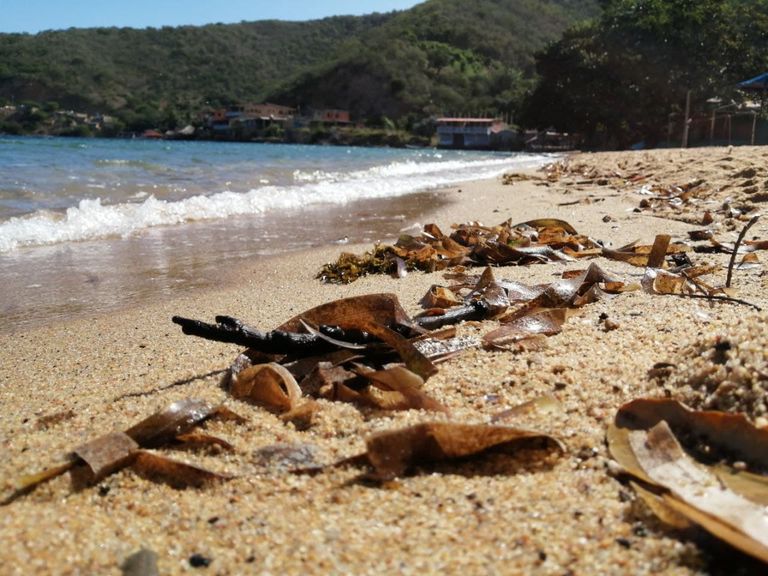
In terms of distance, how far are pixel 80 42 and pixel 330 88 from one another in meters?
38.9

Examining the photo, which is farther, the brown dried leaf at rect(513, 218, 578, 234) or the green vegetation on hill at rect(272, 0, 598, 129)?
the green vegetation on hill at rect(272, 0, 598, 129)

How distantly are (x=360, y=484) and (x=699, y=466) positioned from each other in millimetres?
643

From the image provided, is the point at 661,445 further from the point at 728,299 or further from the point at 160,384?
the point at 160,384

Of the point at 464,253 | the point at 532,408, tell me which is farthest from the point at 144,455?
the point at 464,253

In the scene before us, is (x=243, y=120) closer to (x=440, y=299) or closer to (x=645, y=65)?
(x=645, y=65)

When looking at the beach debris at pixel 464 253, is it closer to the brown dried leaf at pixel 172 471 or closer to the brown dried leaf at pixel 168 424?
the brown dried leaf at pixel 168 424

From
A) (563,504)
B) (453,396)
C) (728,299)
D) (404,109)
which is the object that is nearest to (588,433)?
(563,504)

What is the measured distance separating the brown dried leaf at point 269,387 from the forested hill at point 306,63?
81.6 metres

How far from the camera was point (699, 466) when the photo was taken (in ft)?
3.86

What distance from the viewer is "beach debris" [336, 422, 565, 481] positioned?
131 centimetres

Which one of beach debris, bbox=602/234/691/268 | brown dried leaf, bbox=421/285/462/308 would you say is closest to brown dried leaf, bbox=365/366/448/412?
brown dried leaf, bbox=421/285/462/308

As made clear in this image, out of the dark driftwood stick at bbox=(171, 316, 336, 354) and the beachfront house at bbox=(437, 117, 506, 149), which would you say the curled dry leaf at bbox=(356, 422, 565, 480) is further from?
the beachfront house at bbox=(437, 117, 506, 149)

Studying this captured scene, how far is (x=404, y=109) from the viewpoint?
335ft

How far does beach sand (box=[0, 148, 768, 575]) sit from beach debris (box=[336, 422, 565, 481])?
0.03 m
